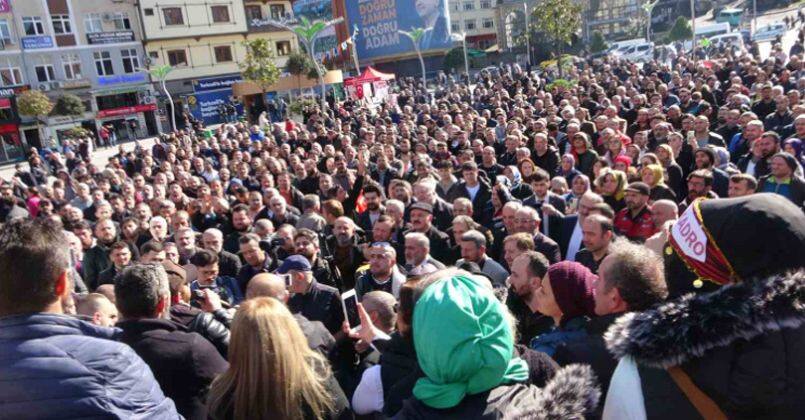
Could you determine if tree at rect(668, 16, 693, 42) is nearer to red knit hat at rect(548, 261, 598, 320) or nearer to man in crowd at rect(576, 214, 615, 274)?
man in crowd at rect(576, 214, 615, 274)

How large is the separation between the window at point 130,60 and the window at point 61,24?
3642mm

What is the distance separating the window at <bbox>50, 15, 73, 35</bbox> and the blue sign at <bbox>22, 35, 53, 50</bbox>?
0.98 metres

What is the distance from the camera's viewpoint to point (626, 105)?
14391 millimetres

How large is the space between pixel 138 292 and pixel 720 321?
2.57 m

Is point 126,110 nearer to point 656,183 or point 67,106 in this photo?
point 67,106

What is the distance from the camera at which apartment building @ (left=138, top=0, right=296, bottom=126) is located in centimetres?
4378

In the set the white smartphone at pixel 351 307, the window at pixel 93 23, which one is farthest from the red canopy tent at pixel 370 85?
the white smartphone at pixel 351 307

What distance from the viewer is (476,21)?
223 feet

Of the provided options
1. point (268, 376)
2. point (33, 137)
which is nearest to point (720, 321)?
point (268, 376)

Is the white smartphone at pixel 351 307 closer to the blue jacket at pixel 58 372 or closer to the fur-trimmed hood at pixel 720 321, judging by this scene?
the blue jacket at pixel 58 372

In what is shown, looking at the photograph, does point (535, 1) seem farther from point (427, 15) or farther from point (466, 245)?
point (466, 245)

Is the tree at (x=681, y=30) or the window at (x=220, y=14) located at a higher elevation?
the window at (x=220, y=14)

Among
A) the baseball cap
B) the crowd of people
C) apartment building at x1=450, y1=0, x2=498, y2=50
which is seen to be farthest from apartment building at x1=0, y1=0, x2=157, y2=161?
the baseball cap

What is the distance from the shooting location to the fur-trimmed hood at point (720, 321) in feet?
5.18
